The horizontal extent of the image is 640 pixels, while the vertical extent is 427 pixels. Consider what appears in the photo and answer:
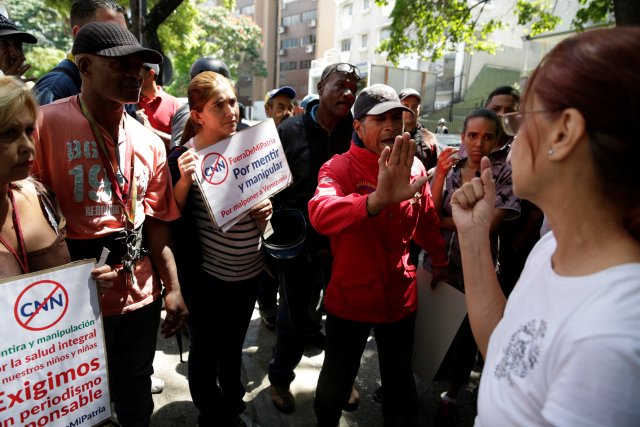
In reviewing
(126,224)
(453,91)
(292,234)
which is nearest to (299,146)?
(292,234)

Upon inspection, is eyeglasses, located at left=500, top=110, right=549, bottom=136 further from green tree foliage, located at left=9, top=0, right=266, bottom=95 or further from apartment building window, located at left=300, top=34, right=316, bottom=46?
apartment building window, located at left=300, top=34, right=316, bottom=46

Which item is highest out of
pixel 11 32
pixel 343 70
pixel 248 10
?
pixel 248 10

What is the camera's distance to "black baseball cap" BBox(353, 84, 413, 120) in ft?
6.79

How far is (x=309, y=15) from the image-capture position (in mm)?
45281

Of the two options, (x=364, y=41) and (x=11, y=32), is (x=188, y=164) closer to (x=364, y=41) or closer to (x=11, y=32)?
(x=11, y=32)

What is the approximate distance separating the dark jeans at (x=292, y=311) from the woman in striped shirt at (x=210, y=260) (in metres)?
0.42

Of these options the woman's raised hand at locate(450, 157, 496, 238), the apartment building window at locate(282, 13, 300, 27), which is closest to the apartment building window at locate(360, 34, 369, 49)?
the apartment building window at locate(282, 13, 300, 27)

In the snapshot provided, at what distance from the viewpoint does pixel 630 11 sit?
4230mm

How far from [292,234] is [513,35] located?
2685 cm

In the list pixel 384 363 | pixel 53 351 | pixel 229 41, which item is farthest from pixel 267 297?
pixel 229 41

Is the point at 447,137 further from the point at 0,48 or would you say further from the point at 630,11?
the point at 0,48

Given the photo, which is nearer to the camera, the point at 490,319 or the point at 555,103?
the point at 555,103

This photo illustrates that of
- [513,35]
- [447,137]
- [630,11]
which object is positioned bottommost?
[447,137]

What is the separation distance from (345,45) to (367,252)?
108 ft
